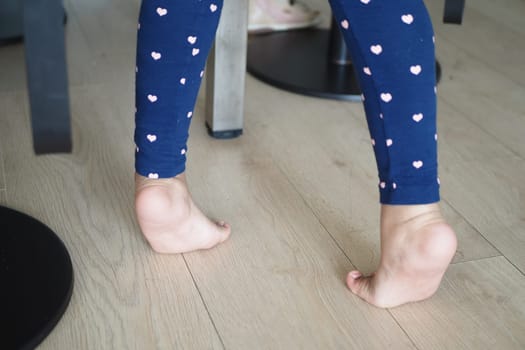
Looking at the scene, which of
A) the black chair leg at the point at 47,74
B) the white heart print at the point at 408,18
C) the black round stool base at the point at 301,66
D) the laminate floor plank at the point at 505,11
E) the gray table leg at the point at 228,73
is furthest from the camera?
the laminate floor plank at the point at 505,11

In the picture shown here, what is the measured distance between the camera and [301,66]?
1596 millimetres

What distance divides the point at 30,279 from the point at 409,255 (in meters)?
0.46

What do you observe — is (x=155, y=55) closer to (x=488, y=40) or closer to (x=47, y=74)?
(x=47, y=74)

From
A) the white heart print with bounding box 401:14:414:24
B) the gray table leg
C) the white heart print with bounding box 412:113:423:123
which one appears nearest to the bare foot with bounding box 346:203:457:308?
the white heart print with bounding box 412:113:423:123

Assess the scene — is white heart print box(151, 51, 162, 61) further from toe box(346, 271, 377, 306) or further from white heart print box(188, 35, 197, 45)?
toe box(346, 271, 377, 306)

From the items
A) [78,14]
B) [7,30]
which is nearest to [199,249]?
[7,30]

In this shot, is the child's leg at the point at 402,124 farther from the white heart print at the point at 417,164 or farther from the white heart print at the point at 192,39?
the white heart print at the point at 192,39

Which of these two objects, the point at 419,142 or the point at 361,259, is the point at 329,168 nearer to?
the point at 361,259

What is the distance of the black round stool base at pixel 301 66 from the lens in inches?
59.4

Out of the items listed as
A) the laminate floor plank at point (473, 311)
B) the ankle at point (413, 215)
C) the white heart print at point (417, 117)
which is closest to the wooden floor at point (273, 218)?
the laminate floor plank at point (473, 311)

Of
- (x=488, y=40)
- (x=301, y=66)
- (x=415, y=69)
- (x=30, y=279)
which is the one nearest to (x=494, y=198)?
(x=415, y=69)

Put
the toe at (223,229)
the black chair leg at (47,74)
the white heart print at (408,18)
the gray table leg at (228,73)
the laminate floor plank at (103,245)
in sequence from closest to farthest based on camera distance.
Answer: the black chair leg at (47,74), the white heart print at (408,18), the laminate floor plank at (103,245), the toe at (223,229), the gray table leg at (228,73)

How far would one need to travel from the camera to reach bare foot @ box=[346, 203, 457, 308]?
83cm

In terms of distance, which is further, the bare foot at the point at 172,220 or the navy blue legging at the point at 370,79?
the bare foot at the point at 172,220
